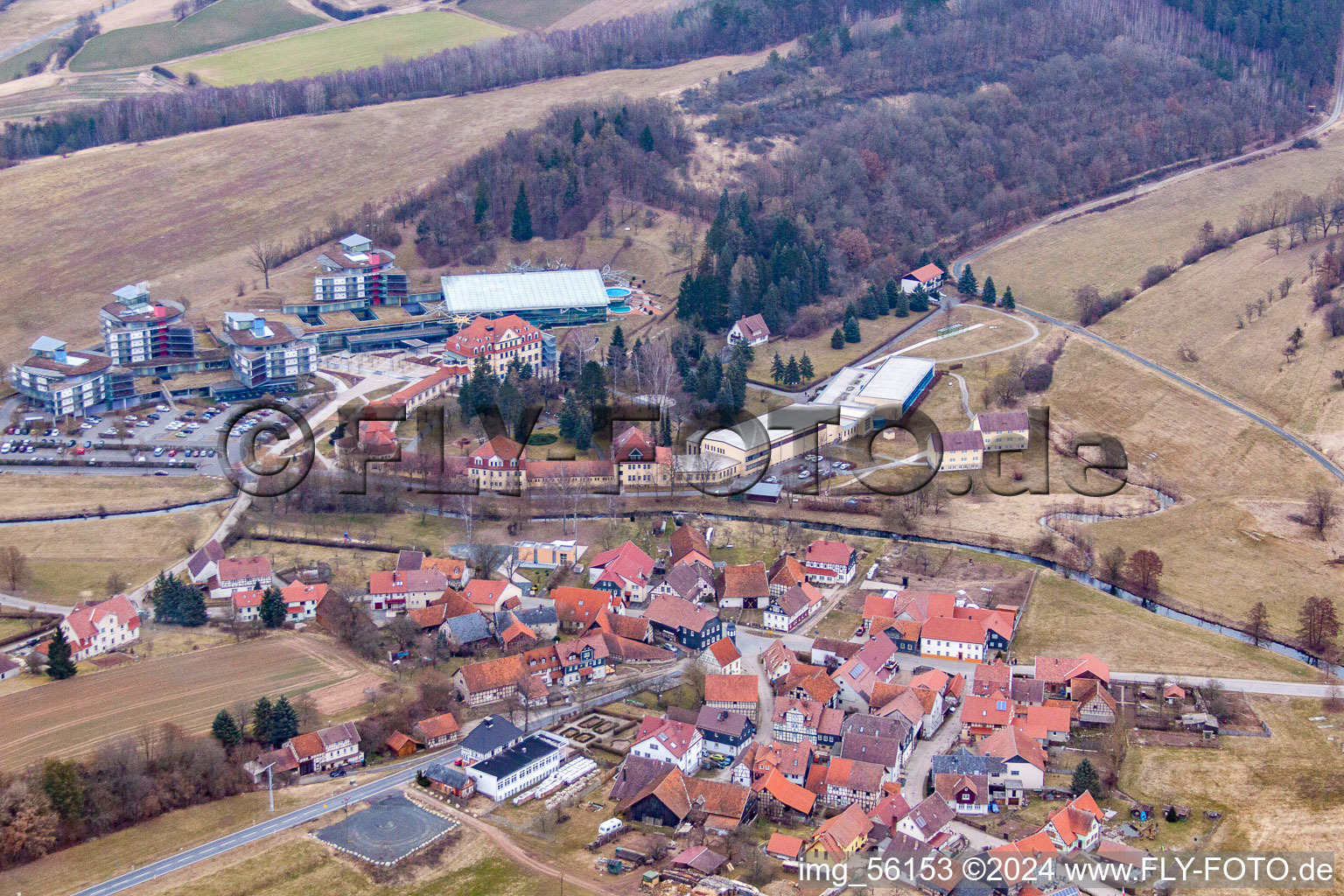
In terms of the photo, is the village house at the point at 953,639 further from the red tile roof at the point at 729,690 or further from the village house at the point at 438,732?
the village house at the point at 438,732

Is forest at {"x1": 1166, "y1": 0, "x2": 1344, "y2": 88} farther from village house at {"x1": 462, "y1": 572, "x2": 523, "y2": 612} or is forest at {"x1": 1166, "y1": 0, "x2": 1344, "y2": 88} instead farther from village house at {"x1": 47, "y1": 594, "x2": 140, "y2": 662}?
village house at {"x1": 47, "y1": 594, "x2": 140, "y2": 662}

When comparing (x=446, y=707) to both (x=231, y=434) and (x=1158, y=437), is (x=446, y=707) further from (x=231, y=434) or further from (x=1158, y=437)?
(x=1158, y=437)

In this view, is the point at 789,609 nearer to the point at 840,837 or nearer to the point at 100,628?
the point at 840,837

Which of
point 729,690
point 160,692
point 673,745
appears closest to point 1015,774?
point 729,690

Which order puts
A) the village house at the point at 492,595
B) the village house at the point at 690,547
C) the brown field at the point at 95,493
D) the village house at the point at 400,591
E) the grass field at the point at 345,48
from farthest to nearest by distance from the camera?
the grass field at the point at 345,48 → the brown field at the point at 95,493 → the village house at the point at 690,547 → the village house at the point at 492,595 → the village house at the point at 400,591

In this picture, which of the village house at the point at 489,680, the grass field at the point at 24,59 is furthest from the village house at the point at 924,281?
the grass field at the point at 24,59
